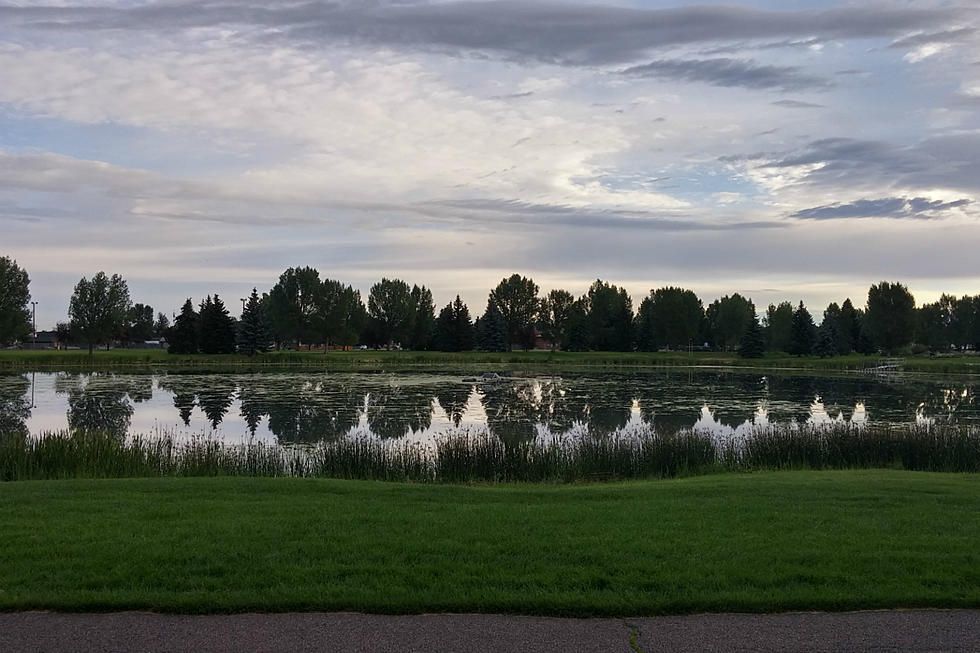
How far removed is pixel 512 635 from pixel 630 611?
3.06 feet

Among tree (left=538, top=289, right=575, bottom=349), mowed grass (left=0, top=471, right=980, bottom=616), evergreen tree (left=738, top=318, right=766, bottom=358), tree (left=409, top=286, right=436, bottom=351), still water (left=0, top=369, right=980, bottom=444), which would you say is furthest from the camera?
tree (left=538, top=289, right=575, bottom=349)

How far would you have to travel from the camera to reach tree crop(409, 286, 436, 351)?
101 meters

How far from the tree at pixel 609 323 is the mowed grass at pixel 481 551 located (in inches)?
3431

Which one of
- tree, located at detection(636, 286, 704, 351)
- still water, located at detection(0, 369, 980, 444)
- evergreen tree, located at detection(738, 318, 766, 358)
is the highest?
tree, located at detection(636, 286, 704, 351)

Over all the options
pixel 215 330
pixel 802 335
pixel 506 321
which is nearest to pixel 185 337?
pixel 215 330

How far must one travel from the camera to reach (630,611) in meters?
5.66

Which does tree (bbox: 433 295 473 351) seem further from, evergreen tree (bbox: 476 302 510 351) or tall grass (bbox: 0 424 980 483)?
tall grass (bbox: 0 424 980 483)

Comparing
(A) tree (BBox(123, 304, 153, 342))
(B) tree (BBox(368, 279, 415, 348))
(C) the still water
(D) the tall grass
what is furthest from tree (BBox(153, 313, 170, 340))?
(D) the tall grass

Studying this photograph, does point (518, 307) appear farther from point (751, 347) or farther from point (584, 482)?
point (584, 482)

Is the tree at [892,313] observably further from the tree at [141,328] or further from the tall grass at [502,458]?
the tree at [141,328]

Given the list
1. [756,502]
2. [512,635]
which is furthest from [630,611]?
[756,502]

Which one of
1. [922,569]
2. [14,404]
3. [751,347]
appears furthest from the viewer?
[751,347]

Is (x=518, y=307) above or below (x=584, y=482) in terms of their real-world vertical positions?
above

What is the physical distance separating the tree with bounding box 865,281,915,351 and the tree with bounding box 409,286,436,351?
170ft
